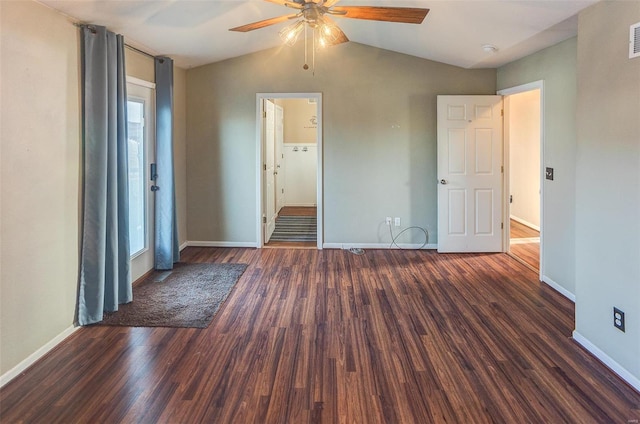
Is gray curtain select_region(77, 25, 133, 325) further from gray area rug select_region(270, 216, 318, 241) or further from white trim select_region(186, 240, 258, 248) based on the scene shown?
gray area rug select_region(270, 216, 318, 241)

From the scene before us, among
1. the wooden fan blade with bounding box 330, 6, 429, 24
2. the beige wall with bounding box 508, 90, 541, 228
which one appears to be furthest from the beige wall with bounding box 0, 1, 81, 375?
the beige wall with bounding box 508, 90, 541, 228

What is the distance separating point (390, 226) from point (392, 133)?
4.06ft

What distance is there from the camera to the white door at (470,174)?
5.20 metres

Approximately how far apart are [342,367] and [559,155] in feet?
9.55

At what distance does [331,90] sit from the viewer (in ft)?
17.9

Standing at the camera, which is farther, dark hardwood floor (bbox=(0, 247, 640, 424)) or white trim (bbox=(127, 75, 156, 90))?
white trim (bbox=(127, 75, 156, 90))

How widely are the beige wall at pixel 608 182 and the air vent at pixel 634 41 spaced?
31 millimetres

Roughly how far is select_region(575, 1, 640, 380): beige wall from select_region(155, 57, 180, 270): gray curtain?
150 inches

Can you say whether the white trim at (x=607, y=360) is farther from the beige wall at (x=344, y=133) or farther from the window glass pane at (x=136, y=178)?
the window glass pane at (x=136, y=178)

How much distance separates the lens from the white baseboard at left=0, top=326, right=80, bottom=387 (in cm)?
240

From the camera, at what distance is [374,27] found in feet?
15.0

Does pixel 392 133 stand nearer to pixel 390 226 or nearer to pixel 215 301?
pixel 390 226

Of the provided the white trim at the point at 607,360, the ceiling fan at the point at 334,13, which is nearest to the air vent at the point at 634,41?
the ceiling fan at the point at 334,13

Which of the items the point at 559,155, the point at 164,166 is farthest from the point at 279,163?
the point at 559,155
